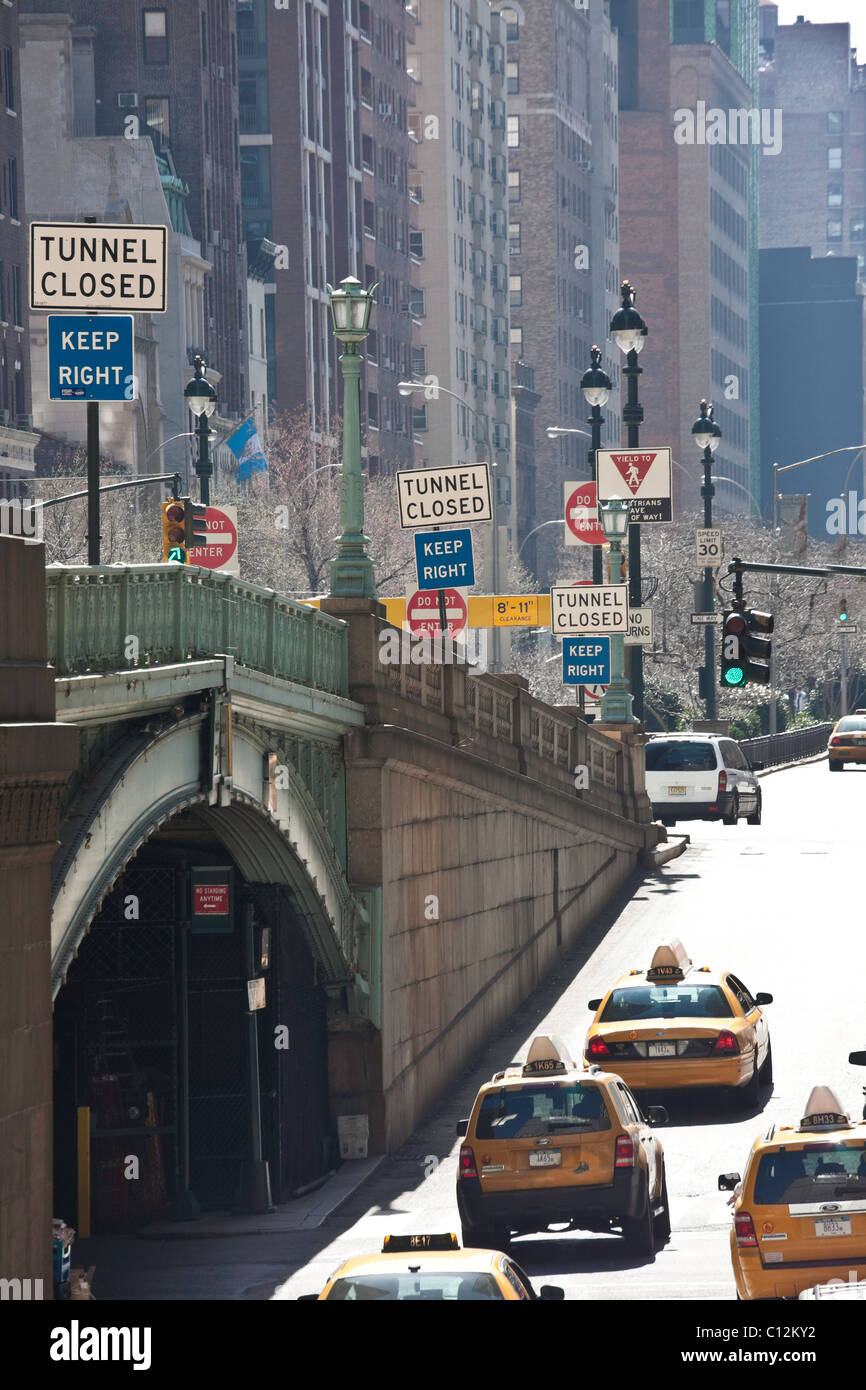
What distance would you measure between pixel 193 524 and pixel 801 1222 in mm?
A: 15210

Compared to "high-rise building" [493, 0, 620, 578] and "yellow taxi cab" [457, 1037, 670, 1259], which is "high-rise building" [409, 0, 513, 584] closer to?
"high-rise building" [493, 0, 620, 578]

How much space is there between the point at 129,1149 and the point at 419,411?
387ft

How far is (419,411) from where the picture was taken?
5595 inches

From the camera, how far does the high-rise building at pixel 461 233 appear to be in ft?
470

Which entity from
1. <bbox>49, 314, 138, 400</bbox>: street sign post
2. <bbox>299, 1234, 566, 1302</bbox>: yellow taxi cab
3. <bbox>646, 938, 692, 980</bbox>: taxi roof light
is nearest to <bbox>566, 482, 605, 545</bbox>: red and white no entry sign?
<bbox>646, 938, 692, 980</bbox>: taxi roof light

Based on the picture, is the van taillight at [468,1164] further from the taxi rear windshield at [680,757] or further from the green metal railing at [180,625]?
the taxi rear windshield at [680,757]

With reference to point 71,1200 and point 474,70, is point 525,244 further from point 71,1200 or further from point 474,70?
point 71,1200

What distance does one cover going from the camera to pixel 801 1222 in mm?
16688

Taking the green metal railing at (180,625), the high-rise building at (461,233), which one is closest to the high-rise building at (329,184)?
the high-rise building at (461,233)

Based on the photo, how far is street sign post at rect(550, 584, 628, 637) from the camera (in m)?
41.5

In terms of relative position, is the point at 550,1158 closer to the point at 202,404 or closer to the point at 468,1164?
the point at 468,1164

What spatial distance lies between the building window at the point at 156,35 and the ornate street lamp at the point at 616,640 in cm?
6096

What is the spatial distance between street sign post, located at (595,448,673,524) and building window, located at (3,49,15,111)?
4130cm

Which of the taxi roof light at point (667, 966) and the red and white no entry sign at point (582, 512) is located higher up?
the red and white no entry sign at point (582, 512)
